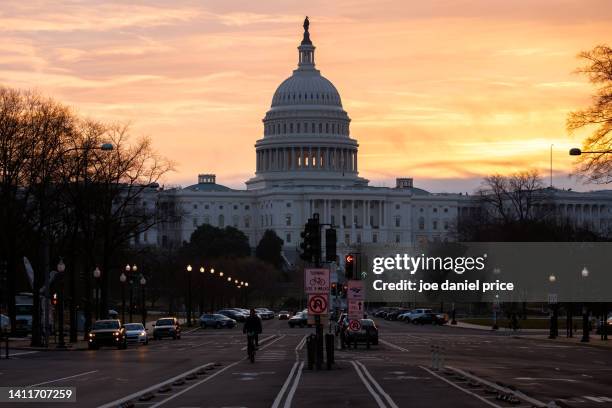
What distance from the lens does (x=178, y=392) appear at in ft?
115

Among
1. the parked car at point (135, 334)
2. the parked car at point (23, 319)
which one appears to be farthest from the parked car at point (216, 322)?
the parked car at point (135, 334)

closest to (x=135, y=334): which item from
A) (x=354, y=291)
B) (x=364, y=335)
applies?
(x=364, y=335)

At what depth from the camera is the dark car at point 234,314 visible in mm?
131000

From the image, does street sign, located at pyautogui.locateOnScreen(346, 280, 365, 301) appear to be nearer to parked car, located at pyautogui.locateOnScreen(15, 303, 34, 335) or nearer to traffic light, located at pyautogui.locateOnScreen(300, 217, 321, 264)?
traffic light, located at pyautogui.locateOnScreen(300, 217, 321, 264)

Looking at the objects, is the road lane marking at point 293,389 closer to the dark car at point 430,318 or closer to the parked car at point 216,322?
the parked car at point 216,322

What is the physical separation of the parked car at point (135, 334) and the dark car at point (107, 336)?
5.73 meters

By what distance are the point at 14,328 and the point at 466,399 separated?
55178 millimetres

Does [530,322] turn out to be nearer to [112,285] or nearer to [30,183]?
[112,285]

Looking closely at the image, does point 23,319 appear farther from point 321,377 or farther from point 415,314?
point 321,377

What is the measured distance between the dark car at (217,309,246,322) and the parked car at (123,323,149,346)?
5101 cm

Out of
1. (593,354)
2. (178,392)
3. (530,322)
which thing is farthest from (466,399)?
(530,322)

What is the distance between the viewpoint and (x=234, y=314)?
134 meters

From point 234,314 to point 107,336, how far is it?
64.5 metres

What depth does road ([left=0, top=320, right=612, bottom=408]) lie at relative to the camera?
32.5 metres
